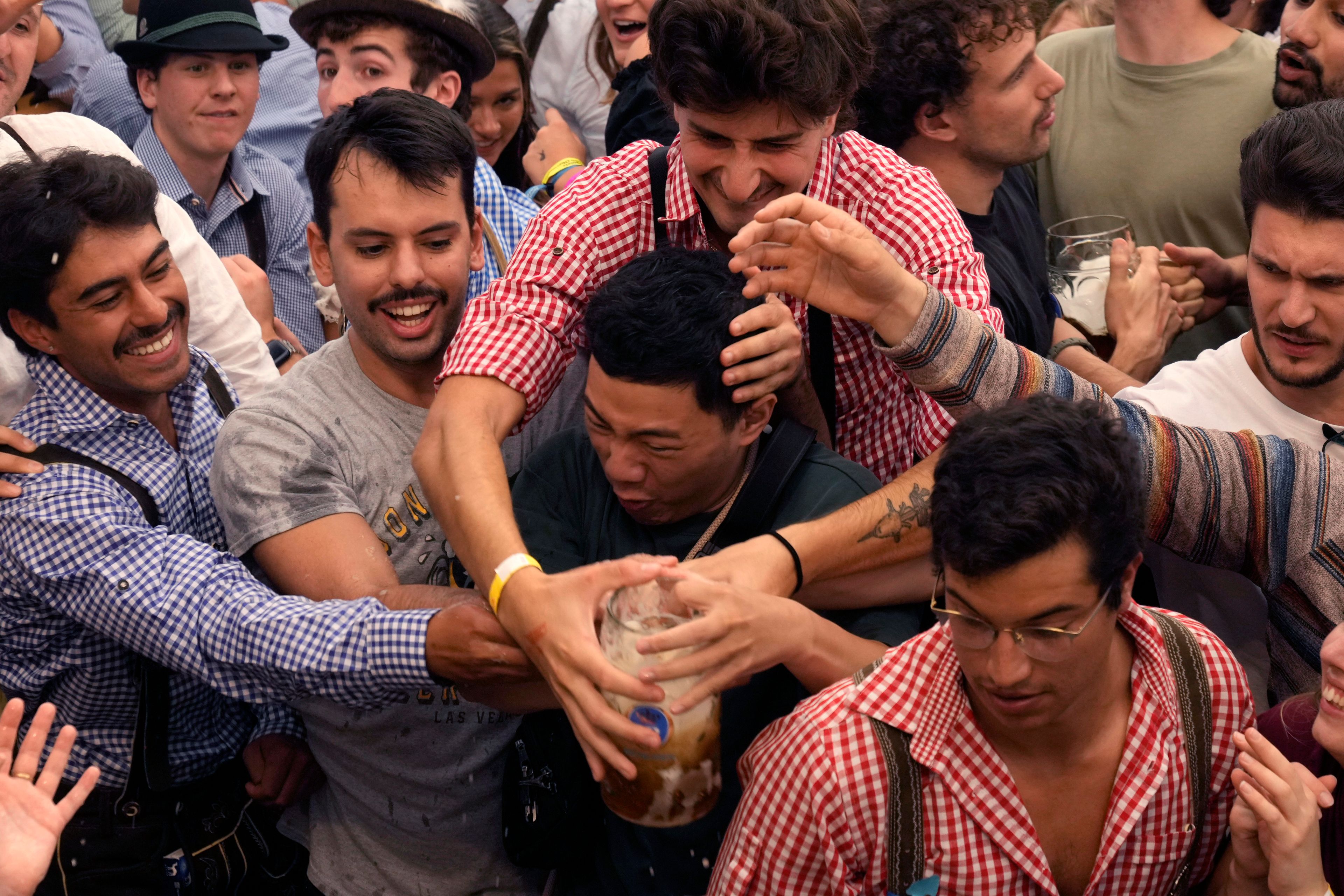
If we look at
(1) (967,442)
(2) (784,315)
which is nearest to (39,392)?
(2) (784,315)

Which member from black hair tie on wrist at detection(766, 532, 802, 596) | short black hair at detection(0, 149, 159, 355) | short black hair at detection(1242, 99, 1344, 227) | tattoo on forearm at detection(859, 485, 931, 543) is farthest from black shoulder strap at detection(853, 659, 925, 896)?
short black hair at detection(0, 149, 159, 355)

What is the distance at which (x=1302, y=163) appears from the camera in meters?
3.04

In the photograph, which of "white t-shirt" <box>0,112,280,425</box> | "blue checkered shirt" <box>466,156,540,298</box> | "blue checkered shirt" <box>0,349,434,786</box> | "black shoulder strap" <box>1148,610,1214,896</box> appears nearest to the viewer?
"black shoulder strap" <box>1148,610,1214,896</box>

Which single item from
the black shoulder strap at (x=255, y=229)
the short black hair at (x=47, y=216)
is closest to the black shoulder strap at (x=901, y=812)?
the short black hair at (x=47, y=216)

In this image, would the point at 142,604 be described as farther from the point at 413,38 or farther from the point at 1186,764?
the point at 413,38

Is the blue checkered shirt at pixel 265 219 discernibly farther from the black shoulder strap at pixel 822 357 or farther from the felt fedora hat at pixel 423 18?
the black shoulder strap at pixel 822 357

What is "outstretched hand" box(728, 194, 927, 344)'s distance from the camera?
2688mm

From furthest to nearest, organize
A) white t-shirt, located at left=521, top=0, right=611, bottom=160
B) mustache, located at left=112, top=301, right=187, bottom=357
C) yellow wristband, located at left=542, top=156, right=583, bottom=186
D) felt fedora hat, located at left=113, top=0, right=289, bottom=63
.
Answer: white t-shirt, located at left=521, top=0, right=611, bottom=160
yellow wristband, located at left=542, top=156, right=583, bottom=186
felt fedora hat, located at left=113, top=0, right=289, bottom=63
mustache, located at left=112, top=301, right=187, bottom=357

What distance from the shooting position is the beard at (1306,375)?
118 inches

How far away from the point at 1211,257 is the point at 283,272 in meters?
3.24

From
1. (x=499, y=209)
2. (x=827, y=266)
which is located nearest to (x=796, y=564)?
(x=827, y=266)

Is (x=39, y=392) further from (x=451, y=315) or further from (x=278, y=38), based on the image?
(x=278, y=38)

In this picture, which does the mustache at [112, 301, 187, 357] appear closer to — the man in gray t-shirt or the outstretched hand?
the man in gray t-shirt

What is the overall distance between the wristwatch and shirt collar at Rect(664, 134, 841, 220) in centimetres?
164
